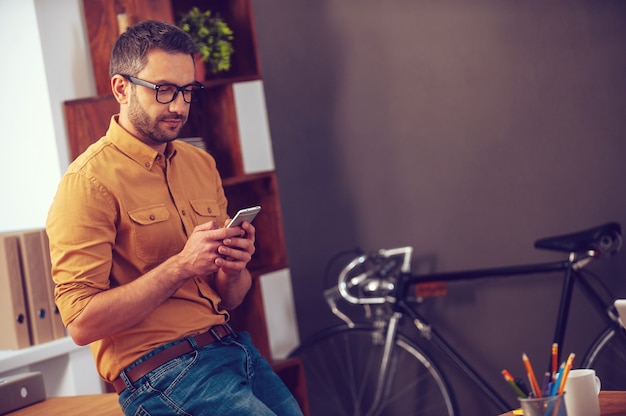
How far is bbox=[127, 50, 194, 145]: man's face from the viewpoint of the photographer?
2186mm

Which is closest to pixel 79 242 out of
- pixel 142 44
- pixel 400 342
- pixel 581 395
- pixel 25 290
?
pixel 142 44

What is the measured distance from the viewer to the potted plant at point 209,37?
3.40 meters

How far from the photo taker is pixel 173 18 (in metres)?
3.26

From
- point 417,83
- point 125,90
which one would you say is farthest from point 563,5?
point 125,90

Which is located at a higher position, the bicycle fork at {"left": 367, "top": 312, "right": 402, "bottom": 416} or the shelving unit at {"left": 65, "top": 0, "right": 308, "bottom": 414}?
the shelving unit at {"left": 65, "top": 0, "right": 308, "bottom": 414}

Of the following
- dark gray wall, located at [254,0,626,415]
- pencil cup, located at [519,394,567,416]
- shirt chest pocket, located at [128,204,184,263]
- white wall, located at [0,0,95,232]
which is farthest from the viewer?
dark gray wall, located at [254,0,626,415]

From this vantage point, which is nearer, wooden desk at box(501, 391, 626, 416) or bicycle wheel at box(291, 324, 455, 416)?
wooden desk at box(501, 391, 626, 416)

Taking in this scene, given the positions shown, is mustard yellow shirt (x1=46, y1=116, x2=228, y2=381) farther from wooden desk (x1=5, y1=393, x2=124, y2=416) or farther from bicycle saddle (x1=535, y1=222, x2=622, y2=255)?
bicycle saddle (x1=535, y1=222, x2=622, y2=255)

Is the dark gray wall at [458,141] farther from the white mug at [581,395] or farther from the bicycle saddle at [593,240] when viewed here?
the white mug at [581,395]

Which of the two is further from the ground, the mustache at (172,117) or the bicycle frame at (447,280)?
the mustache at (172,117)

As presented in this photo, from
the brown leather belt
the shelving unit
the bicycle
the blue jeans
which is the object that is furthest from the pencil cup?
the shelving unit

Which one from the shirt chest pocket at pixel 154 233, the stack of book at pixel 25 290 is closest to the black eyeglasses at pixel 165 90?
the shirt chest pocket at pixel 154 233

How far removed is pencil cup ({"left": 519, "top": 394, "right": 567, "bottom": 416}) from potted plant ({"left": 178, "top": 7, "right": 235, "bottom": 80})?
2080 mm

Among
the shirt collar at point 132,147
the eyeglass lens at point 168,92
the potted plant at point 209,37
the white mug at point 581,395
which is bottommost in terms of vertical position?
the white mug at point 581,395
